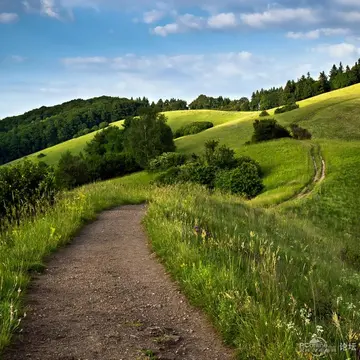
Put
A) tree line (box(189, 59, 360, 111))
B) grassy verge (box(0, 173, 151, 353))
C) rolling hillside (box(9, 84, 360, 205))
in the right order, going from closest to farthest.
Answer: grassy verge (box(0, 173, 151, 353))
rolling hillside (box(9, 84, 360, 205))
tree line (box(189, 59, 360, 111))

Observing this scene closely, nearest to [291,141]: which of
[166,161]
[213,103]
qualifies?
[166,161]

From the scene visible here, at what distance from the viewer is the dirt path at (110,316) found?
4.14 m

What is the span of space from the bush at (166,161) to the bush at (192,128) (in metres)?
37.4

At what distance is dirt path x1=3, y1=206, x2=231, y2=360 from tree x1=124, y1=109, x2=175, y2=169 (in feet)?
205

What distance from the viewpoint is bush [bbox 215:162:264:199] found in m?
38.6

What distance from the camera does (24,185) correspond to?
547 inches

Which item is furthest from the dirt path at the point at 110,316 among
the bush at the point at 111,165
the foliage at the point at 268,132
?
the bush at the point at 111,165

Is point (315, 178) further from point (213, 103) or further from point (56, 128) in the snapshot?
point (213, 103)

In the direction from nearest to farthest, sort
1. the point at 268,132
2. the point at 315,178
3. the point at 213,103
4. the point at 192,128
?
the point at 315,178 → the point at 268,132 → the point at 192,128 → the point at 213,103

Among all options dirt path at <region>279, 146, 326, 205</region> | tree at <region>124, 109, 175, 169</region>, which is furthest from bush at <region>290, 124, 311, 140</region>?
tree at <region>124, 109, 175, 169</region>

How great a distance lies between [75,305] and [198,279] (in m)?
1.71

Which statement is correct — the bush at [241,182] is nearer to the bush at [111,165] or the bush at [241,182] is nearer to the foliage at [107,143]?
the bush at [111,165]

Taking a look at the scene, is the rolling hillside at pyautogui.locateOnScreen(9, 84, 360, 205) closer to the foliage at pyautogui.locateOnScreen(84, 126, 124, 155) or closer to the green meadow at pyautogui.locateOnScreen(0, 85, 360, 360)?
the foliage at pyautogui.locateOnScreen(84, 126, 124, 155)

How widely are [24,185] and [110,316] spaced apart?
999 cm
